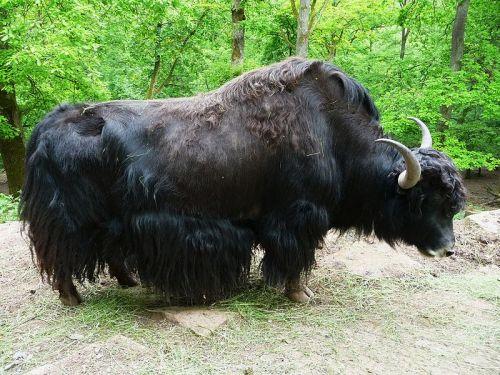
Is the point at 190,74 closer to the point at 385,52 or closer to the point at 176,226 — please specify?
the point at 385,52

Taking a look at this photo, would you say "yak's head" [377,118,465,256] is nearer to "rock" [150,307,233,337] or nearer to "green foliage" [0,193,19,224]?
"rock" [150,307,233,337]

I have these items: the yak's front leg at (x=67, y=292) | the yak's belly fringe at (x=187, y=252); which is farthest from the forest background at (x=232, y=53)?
the yak's belly fringe at (x=187, y=252)

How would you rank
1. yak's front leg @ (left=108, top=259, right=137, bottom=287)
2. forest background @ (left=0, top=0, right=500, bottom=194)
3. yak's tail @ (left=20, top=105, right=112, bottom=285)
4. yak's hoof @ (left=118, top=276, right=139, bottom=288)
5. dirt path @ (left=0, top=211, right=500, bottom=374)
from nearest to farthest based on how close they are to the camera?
1. dirt path @ (left=0, top=211, right=500, bottom=374)
2. yak's tail @ (left=20, top=105, right=112, bottom=285)
3. yak's front leg @ (left=108, top=259, right=137, bottom=287)
4. yak's hoof @ (left=118, top=276, right=139, bottom=288)
5. forest background @ (left=0, top=0, right=500, bottom=194)

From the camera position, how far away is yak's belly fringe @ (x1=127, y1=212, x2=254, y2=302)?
11.8 ft

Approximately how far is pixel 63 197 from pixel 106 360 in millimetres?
1347

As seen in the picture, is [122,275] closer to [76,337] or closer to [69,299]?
[69,299]

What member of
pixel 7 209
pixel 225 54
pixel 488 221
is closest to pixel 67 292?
pixel 488 221

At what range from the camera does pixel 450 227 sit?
151 inches

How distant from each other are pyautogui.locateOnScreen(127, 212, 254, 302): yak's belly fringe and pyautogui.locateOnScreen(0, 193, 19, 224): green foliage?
512 cm

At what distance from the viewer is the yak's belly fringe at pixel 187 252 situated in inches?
142

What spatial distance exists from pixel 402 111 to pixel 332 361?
773 cm

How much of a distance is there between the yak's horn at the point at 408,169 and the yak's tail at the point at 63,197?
89.8 inches

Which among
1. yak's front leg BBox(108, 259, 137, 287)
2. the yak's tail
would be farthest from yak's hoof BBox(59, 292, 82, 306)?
yak's front leg BBox(108, 259, 137, 287)

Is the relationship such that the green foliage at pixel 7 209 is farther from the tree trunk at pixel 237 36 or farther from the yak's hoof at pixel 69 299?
the tree trunk at pixel 237 36
